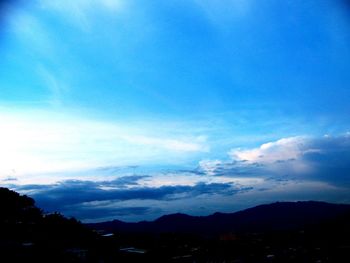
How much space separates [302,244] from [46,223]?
21947 mm

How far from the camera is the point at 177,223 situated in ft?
264

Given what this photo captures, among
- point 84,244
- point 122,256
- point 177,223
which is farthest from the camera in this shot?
point 177,223

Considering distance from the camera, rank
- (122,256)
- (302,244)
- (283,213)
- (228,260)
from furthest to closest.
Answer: (283,213)
(302,244)
(228,260)
(122,256)

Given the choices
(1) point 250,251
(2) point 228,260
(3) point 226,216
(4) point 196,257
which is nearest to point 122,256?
(4) point 196,257

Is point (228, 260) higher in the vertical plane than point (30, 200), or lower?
lower

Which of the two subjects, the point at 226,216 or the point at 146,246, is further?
the point at 226,216

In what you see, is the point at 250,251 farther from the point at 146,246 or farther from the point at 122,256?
the point at 122,256

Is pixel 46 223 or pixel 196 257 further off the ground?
pixel 46 223

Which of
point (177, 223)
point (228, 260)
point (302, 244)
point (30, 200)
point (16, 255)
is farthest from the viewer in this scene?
point (177, 223)

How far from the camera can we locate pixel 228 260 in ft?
85.7

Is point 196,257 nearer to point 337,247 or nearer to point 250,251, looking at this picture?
point 250,251

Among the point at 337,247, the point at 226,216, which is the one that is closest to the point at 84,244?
the point at 337,247

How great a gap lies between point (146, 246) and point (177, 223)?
55035mm

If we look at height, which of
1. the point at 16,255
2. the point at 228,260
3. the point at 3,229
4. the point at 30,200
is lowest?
the point at 228,260
